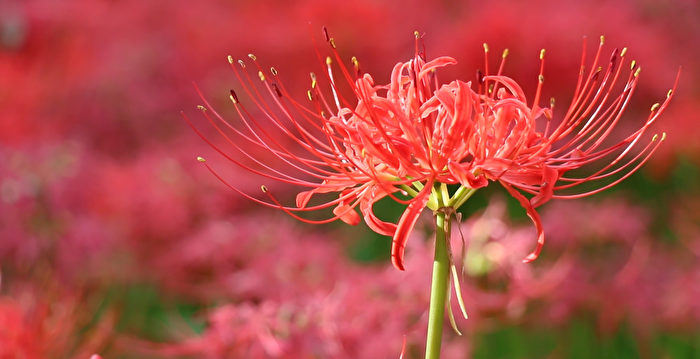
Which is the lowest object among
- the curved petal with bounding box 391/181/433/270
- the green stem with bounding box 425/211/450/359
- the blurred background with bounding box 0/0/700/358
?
the blurred background with bounding box 0/0/700/358

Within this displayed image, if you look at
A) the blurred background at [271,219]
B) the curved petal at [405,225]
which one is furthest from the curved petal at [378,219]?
the blurred background at [271,219]

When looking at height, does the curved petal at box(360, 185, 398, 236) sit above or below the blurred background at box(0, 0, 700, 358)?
above

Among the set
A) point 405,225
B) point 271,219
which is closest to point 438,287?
point 405,225

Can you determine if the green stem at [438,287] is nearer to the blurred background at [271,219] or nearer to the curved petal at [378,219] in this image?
the curved petal at [378,219]

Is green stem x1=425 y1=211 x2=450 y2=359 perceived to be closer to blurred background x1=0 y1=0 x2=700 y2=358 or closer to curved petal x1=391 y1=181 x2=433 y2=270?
curved petal x1=391 y1=181 x2=433 y2=270

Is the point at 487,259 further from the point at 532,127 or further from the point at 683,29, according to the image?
the point at 683,29

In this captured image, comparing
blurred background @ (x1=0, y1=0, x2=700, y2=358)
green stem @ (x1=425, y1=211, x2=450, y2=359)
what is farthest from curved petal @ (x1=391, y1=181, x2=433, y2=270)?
blurred background @ (x1=0, y1=0, x2=700, y2=358)
